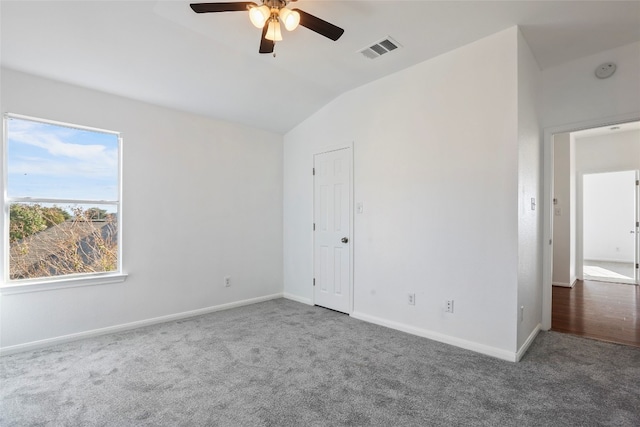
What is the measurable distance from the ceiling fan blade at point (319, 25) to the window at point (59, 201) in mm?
2575

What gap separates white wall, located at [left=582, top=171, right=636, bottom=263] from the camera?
7500 millimetres

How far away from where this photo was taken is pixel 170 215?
147 inches

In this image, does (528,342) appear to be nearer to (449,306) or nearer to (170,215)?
(449,306)

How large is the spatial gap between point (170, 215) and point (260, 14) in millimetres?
2621

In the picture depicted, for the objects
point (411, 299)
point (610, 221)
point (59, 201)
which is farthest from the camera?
point (610, 221)

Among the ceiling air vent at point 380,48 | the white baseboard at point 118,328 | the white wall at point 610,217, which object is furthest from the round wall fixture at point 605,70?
the white wall at point 610,217

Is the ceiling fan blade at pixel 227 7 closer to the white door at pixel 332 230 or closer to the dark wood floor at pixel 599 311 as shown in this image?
the white door at pixel 332 230

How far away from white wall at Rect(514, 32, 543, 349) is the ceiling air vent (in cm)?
109

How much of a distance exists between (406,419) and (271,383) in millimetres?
981

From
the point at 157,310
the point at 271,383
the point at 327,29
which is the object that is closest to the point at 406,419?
the point at 271,383

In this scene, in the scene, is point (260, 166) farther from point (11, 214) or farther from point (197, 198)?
point (11, 214)

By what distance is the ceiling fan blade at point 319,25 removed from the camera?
2.01 m

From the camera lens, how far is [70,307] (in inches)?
121

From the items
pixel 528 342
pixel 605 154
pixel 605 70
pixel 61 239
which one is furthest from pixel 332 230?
pixel 605 154
